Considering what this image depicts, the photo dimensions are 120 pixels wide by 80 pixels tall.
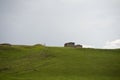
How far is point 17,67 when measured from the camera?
52812 millimetres

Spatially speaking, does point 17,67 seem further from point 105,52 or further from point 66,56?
point 105,52

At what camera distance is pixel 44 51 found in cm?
6725

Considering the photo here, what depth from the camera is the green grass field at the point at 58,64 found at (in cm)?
4788

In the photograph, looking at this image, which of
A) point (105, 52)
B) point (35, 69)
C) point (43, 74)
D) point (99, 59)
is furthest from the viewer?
point (105, 52)

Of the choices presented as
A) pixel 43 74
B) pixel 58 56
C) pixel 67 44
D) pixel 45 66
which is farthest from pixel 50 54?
pixel 67 44

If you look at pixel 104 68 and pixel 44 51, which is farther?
pixel 44 51

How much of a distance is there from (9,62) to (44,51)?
43.3 ft

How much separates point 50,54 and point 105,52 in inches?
690

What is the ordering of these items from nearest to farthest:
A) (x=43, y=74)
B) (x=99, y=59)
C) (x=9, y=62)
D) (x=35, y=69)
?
1. (x=43, y=74)
2. (x=35, y=69)
3. (x=9, y=62)
4. (x=99, y=59)

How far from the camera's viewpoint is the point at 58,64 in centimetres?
5609

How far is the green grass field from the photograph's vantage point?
4788cm

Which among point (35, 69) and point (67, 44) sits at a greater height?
point (67, 44)

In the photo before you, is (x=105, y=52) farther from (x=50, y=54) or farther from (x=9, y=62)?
(x=9, y=62)

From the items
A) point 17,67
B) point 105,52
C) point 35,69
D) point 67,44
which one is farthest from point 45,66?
point 67,44
